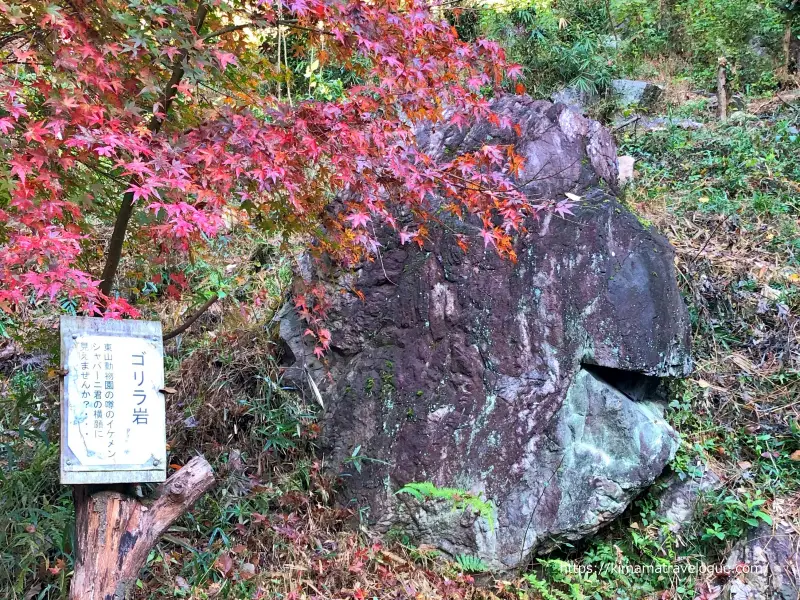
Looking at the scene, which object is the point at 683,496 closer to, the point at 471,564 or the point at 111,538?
the point at 471,564

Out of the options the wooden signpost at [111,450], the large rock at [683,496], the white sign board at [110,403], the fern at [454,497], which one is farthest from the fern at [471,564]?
the white sign board at [110,403]

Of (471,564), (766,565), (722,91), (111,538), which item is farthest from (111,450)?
(722,91)

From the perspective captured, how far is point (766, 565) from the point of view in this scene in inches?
161

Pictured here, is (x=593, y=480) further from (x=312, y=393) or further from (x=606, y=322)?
(x=312, y=393)

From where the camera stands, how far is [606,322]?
14.9ft

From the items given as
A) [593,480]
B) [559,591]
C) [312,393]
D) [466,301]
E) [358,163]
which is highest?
[358,163]

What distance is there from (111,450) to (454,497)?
7.27ft

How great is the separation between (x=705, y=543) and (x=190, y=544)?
338cm

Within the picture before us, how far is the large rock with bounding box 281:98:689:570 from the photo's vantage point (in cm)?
432

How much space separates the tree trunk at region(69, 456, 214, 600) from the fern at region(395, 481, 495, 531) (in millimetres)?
1640

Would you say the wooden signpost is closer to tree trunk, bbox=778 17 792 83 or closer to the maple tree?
the maple tree

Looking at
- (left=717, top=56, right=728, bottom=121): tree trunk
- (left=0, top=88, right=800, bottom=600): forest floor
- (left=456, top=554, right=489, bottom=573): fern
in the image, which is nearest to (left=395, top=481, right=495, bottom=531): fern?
(left=456, top=554, right=489, bottom=573): fern

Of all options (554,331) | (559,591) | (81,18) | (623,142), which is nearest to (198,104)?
(81,18)

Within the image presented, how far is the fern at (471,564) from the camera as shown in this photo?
13.6ft
